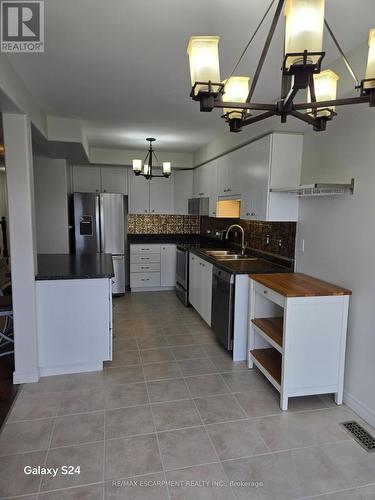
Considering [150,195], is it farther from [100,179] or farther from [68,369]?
[68,369]

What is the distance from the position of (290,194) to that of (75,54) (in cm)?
208

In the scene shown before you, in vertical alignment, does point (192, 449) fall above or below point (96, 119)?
below

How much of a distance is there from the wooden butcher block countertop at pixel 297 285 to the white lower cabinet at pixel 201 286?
37.2 inches

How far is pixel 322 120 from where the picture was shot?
1.50 metres

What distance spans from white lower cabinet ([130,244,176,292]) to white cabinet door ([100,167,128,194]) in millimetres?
1039

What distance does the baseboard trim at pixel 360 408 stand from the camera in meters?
2.23

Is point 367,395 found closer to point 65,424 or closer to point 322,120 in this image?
point 322,120

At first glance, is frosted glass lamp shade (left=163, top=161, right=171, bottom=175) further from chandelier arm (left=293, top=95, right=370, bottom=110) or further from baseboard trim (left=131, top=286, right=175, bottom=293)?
chandelier arm (left=293, top=95, right=370, bottom=110)

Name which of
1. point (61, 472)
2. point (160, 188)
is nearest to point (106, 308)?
point (61, 472)

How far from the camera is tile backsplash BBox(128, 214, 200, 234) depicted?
6.09m

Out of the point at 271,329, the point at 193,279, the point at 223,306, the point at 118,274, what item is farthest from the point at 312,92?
the point at 118,274

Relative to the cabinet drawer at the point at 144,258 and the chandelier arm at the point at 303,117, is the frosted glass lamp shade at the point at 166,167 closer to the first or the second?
the cabinet drawer at the point at 144,258

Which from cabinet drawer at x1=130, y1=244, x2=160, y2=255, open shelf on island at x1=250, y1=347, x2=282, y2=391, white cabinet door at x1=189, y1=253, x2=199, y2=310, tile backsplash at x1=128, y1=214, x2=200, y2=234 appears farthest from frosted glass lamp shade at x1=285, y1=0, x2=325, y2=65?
tile backsplash at x1=128, y1=214, x2=200, y2=234

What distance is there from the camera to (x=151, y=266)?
5727mm
